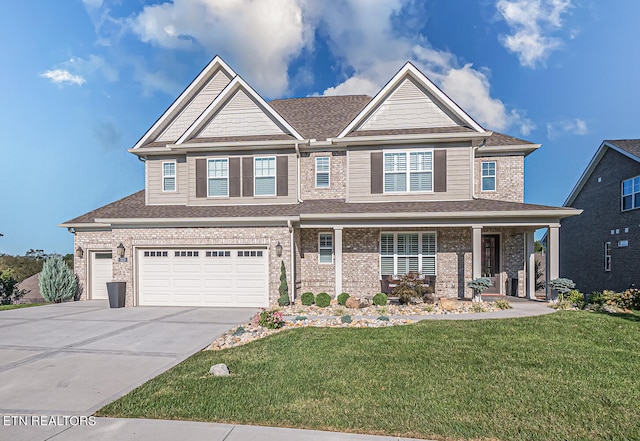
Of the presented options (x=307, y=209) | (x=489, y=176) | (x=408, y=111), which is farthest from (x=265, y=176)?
(x=489, y=176)

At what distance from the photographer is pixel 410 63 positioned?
14.2 meters

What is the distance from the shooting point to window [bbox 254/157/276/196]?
48.3 ft

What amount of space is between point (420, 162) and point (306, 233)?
16.8ft

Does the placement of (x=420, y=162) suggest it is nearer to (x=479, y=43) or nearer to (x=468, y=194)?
(x=468, y=194)

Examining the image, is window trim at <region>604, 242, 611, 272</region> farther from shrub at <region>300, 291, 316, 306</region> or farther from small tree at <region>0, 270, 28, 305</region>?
small tree at <region>0, 270, 28, 305</region>

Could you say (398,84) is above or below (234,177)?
above

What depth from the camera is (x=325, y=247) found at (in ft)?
48.8

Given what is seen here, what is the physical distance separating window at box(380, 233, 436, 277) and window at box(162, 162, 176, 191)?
8825 mm

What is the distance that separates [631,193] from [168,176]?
20198 mm

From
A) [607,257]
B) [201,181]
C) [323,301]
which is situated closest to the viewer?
[323,301]

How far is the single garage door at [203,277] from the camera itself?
13.5 metres

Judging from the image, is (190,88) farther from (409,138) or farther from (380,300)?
(380,300)

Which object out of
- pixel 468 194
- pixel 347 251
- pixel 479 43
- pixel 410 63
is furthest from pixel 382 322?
pixel 479 43

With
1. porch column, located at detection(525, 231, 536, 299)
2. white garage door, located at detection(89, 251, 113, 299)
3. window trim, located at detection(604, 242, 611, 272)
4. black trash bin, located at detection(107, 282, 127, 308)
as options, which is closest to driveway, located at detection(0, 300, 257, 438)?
Result: black trash bin, located at detection(107, 282, 127, 308)
